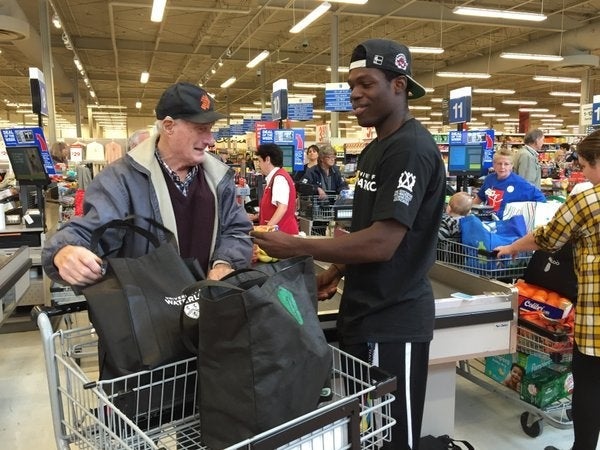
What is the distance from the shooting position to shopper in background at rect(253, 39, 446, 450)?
155 centimetres

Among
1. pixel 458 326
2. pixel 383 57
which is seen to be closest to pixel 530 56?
pixel 458 326

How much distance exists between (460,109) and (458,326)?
24.1 feet

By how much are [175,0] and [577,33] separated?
10899 mm

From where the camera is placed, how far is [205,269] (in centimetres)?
179

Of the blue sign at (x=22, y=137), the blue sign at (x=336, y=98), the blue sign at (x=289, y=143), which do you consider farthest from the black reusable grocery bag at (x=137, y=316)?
the blue sign at (x=336, y=98)

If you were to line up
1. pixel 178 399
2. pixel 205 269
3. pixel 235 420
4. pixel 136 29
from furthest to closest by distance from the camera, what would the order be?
pixel 136 29 < pixel 205 269 < pixel 178 399 < pixel 235 420

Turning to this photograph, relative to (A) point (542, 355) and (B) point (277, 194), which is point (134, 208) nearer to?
(A) point (542, 355)

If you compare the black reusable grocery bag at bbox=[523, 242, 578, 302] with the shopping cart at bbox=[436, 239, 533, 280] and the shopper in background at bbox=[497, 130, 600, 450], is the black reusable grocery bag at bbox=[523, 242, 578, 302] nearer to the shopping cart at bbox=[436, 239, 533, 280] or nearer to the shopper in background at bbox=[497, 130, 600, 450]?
the shopping cart at bbox=[436, 239, 533, 280]

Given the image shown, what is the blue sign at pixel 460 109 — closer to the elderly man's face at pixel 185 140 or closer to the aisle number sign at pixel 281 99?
the aisle number sign at pixel 281 99

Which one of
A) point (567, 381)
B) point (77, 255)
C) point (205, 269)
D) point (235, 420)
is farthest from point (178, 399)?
point (567, 381)

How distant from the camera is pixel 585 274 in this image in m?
2.30

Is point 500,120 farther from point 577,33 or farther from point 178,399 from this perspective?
point 178,399

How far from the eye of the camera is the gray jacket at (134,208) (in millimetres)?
1485

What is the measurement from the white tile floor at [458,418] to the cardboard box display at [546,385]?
0.13m
